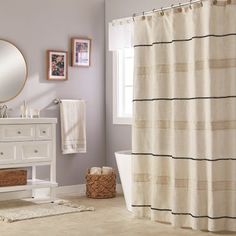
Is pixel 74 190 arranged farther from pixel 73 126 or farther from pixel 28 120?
pixel 28 120

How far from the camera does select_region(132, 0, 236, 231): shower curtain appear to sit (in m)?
4.46

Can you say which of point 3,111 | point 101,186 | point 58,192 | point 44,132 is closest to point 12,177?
point 44,132

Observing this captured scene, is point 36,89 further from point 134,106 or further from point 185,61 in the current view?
point 185,61

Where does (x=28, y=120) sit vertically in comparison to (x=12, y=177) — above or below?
above

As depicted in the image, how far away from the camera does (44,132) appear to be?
5.73 meters

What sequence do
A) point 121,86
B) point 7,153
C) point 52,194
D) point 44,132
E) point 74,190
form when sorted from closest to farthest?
point 7,153 < point 44,132 < point 52,194 < point 74,190 < point 121,86

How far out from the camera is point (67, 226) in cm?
468

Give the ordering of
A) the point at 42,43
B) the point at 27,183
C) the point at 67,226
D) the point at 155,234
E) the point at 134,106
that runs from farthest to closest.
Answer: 1. the point at 42,43
2. the point at 27,183
3. the point at 134,106
4. the point at 67,226
5. the point at 155,234

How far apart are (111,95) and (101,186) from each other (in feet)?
3.73

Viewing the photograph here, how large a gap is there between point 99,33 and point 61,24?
0.54 metres

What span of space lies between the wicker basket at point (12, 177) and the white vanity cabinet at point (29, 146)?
1.9 inches

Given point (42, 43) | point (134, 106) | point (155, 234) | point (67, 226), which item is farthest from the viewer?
point (42, 43)

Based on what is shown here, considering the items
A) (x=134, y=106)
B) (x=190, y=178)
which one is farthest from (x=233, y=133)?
(x=134, y=106)

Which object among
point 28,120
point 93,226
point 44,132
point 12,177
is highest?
point 28,120
